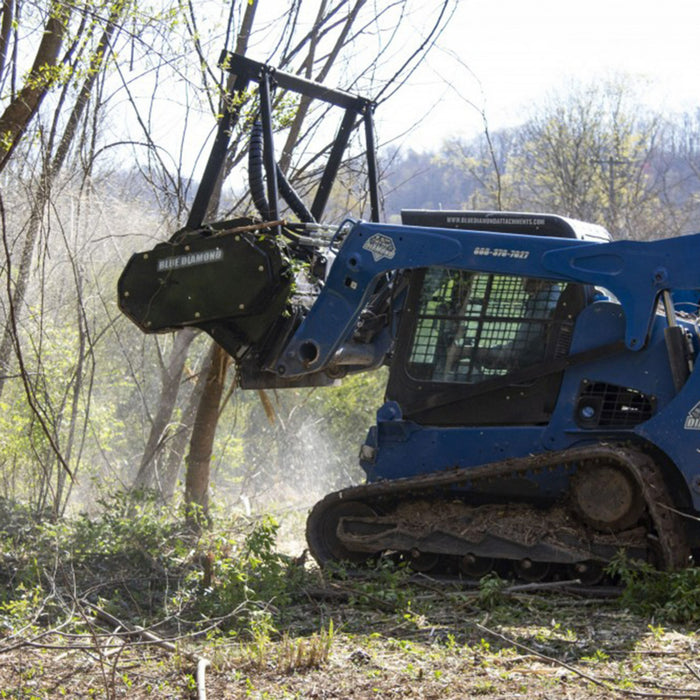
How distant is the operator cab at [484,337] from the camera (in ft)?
23.8

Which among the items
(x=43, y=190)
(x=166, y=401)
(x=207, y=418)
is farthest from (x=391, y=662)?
(x=166, y=401)

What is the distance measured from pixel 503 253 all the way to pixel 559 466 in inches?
55.8

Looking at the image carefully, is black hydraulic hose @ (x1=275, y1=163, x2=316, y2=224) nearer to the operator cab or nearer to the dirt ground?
the operator cab

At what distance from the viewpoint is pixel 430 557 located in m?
7.34

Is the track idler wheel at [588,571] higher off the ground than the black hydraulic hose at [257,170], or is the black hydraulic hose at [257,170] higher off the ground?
the black hydraulic hose at [257,170]

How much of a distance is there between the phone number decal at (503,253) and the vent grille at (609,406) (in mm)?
934

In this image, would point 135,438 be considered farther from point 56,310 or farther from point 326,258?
point 326,258

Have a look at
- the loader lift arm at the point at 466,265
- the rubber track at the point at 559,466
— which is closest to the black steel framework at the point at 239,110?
the loader lift arm at the point at 466,265

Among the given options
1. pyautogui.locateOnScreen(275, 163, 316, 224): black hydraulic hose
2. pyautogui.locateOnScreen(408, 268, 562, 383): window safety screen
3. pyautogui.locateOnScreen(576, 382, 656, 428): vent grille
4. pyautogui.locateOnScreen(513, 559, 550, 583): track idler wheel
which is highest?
pyautogui.locateOnScreen(275, 163, 316, 224): black hydraulic hose

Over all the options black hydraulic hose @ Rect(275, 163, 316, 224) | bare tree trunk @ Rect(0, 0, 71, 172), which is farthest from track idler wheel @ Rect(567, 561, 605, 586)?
bare tree trunk @ Rect(0, 0, 71, 172)

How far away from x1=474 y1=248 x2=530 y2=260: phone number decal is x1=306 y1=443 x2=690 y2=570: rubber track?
1277 millimetres

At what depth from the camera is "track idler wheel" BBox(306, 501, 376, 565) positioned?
24.7 ft

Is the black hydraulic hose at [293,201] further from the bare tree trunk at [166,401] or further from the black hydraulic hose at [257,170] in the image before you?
the bare tree trunk at [166,401]

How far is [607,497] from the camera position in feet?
22.0
